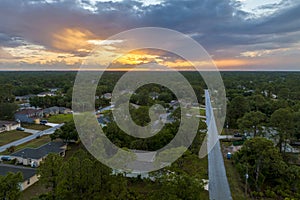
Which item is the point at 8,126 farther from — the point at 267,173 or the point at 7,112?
the point at 267,173

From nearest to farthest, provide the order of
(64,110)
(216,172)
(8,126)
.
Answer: (216,172) < (8,126) < (64,110)

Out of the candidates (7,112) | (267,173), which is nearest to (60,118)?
(7,112)

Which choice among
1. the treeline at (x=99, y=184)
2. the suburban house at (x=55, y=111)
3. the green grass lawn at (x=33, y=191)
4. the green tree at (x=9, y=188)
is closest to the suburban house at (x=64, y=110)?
the suburban house at (x=55, y=111)

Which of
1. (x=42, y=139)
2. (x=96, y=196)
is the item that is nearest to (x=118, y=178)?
Result: (x=96, y=196)

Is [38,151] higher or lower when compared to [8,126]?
lower

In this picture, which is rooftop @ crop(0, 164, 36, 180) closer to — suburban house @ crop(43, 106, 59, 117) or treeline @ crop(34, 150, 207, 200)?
treeline @ crop(34, 150, 207, 200)

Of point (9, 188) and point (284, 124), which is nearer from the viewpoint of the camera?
point (9, 188)
